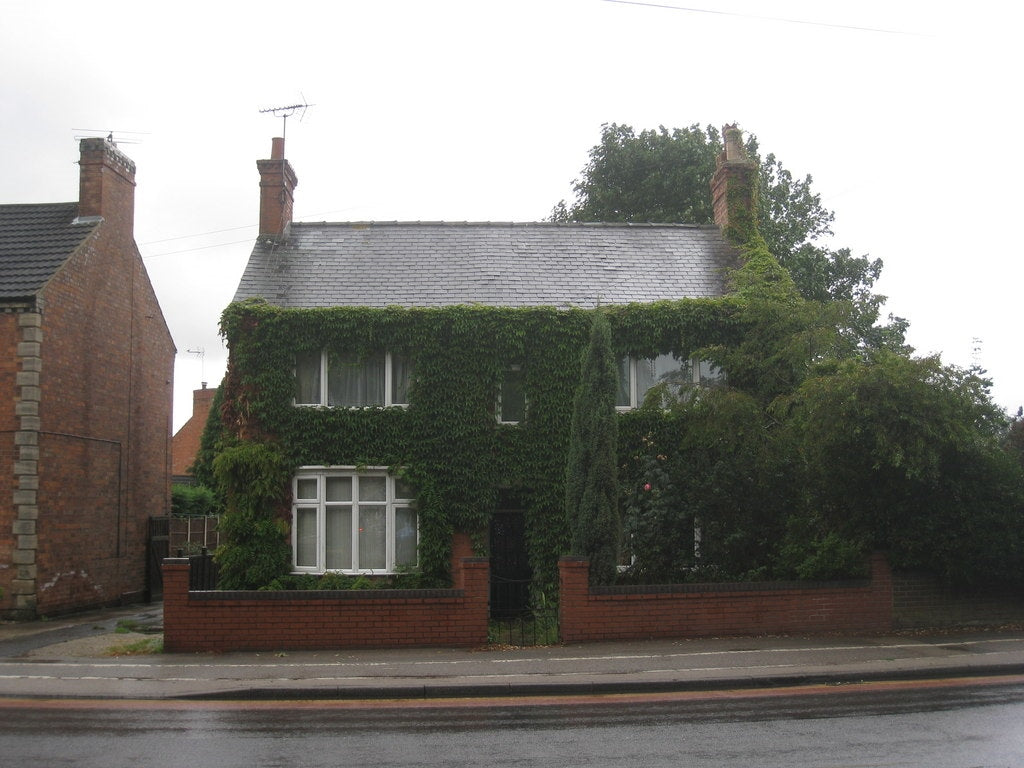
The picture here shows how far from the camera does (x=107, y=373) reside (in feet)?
72.7

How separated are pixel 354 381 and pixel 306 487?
2.35m

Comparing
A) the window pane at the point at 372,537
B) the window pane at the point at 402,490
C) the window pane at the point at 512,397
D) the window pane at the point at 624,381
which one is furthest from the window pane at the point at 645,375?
the window pane at the point at 372,537

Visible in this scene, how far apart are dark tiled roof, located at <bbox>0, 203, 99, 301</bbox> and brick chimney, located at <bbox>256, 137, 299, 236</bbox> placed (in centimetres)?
377

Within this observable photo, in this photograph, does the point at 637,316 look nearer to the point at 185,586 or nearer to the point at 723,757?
the point at 185,586

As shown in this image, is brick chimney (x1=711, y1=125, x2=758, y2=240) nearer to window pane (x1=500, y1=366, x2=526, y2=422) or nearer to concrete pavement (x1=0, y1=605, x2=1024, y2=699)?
window pane (x1=500, y1=366, x2=526, y2=422)

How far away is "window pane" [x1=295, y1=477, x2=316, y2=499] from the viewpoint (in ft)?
63.6

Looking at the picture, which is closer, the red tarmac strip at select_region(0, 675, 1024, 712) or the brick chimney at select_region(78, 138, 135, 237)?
the red tarmac strip at select_region(0, 675, 1024, 712)

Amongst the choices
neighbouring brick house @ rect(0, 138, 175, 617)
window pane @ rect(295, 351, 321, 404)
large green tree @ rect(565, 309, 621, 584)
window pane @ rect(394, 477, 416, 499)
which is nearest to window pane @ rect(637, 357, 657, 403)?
large green tree @ rect(565, 309, 621, 584)

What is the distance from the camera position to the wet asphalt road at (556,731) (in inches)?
311

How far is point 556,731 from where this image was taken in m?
9.02

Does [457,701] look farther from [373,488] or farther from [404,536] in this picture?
[373,488]

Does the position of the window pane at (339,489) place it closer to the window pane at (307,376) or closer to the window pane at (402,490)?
the window pane at (402,490)

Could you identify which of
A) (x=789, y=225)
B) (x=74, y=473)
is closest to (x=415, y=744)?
(x=74, y=473)

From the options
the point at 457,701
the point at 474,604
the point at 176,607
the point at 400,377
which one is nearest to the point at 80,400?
the point at 400,377
